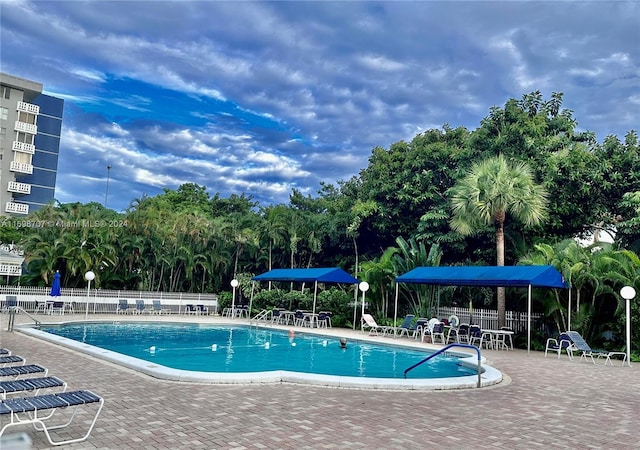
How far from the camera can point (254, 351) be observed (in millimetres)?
15820

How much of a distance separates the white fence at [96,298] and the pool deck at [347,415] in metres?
16.4

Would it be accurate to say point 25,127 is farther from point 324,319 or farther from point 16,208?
point 324,319

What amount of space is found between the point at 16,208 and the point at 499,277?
45606mm

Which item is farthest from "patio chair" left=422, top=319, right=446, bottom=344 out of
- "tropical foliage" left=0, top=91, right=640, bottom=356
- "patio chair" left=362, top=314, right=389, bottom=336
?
"tropical foliage" left=0, top=91, right=640, bottom=356

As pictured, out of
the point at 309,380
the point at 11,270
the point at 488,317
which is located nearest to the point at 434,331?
the point at 488,317

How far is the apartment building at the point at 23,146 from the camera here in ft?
150

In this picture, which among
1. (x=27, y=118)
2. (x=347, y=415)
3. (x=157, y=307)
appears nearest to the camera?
(x=347, y=415)

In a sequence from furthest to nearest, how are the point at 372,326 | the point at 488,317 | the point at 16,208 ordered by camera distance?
the point at 16,208 < the point at 372,326 < the point at 488,317

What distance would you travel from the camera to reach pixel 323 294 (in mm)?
24922

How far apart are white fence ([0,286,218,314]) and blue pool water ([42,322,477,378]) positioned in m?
5.01

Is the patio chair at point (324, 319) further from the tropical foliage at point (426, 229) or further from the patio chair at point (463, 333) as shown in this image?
the patio chair at point (463, 333)

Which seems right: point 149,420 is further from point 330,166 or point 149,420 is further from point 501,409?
point 330,166

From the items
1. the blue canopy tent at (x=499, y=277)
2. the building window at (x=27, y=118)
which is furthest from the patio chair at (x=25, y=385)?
the building window at (x=27, y=118)

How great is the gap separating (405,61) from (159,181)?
132 feet
